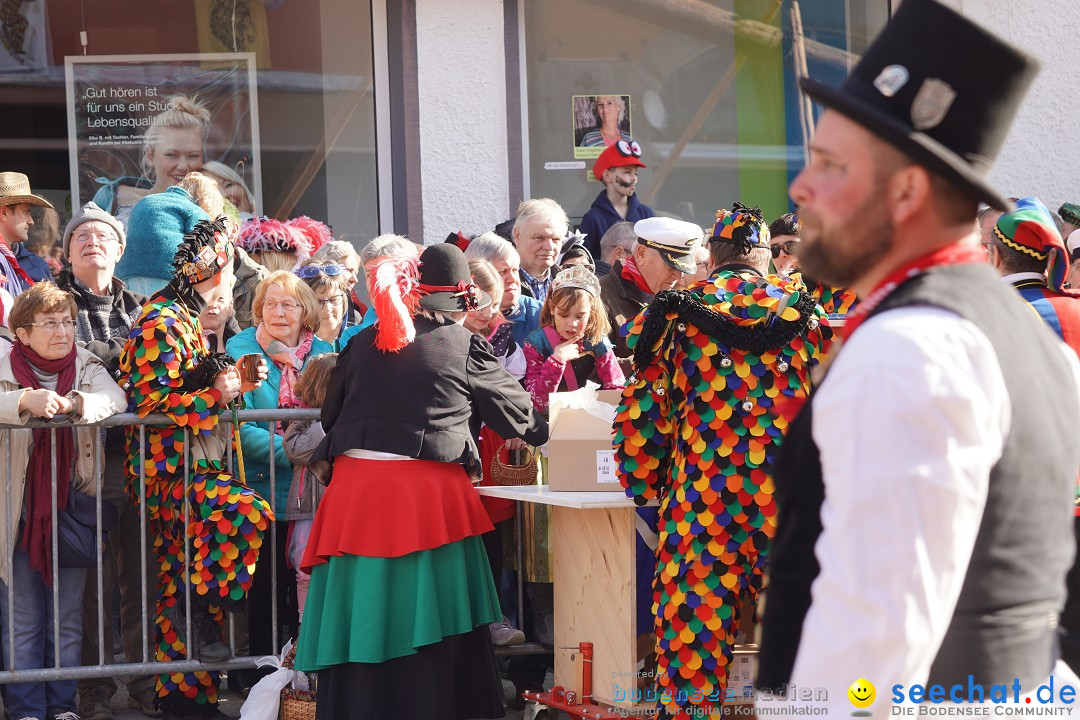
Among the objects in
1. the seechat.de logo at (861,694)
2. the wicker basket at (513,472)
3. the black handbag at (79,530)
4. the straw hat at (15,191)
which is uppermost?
the straw hat at (15,191)

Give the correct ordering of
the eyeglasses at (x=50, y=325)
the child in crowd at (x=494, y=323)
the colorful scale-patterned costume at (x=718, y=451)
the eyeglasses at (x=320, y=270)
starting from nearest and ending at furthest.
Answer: the colorful scale-patterned costume at (x=718, y=451) → the eyeglasses at (x=50, y=325) → the child in crowd at (x=494, y=323) → the eyeglasses at (x=320, y=270)

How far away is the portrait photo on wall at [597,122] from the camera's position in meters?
9.03

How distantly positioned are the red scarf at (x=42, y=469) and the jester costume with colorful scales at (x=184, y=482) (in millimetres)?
270

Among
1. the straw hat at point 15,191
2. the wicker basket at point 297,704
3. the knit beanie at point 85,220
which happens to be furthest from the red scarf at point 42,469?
the straw hat at point 15,191

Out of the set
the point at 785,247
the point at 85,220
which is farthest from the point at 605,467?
the point at 85,220

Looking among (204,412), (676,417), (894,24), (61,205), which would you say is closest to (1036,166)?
(676,417)

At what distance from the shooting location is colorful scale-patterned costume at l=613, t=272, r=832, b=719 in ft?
14.9

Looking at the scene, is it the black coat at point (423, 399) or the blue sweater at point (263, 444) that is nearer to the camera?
the black coat at point (423, 399)

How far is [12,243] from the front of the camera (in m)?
6.84

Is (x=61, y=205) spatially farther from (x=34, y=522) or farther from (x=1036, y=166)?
(x=1036, y=166)

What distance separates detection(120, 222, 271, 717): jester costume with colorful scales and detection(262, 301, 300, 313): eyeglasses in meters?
0.42

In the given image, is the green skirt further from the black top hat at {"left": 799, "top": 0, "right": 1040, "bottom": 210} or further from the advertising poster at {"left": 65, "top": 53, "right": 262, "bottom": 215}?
the advertising poster at {"left": 65, "top": 53, "right": 262, "bottom": 215}

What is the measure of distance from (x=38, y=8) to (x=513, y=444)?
5.33 metres

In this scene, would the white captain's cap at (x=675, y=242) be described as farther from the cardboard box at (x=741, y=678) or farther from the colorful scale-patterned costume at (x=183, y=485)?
the colorful scale-patterned costume at (x=183, y=485)
